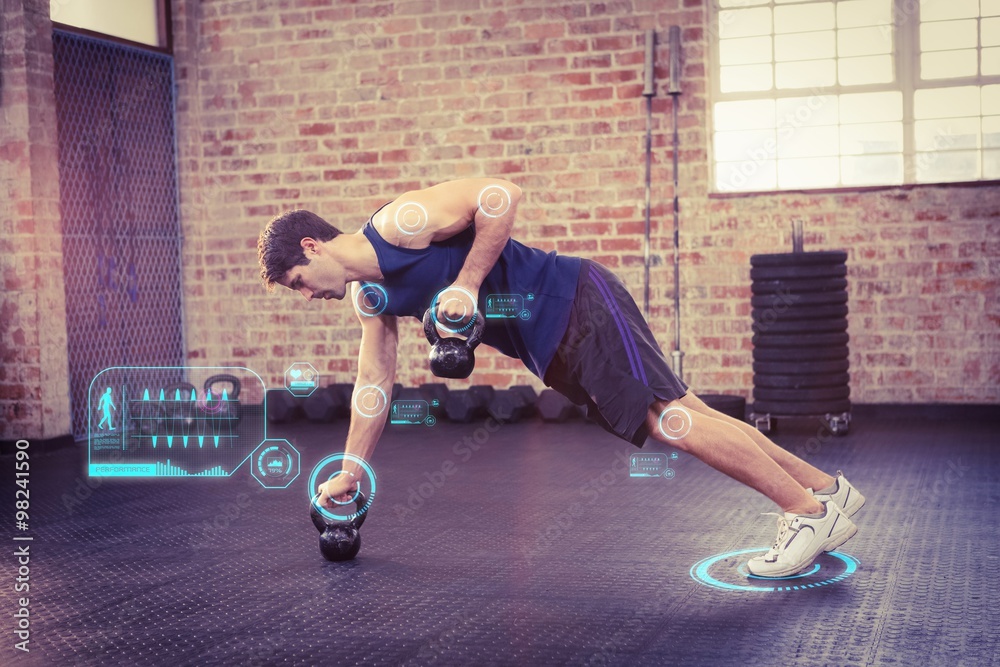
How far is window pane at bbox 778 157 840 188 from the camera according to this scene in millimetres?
5703

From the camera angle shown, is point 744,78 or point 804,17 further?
point 744,78

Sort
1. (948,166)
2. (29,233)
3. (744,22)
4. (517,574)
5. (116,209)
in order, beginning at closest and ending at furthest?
(517,574) → (29,233) → (948,166) → (744,22) → (116,209)

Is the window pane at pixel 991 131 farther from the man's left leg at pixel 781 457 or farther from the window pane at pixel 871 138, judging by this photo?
the man's left leg at pixel 781 457

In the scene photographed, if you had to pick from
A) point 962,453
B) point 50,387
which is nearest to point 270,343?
point 50,387

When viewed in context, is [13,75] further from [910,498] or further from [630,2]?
[910,498]

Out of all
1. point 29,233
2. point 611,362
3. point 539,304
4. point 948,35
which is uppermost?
point 948,35

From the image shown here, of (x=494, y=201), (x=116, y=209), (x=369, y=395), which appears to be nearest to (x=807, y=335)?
(x=369, y=395)

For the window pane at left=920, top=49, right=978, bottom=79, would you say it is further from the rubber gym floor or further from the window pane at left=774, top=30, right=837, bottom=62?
the rubber gym floor

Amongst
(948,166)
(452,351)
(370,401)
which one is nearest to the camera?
(452,351)

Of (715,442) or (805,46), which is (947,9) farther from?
(715,442)

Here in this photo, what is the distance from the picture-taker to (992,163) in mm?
5473

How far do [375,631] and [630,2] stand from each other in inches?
173

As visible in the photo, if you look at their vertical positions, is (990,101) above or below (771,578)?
above

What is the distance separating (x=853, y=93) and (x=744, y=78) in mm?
576
